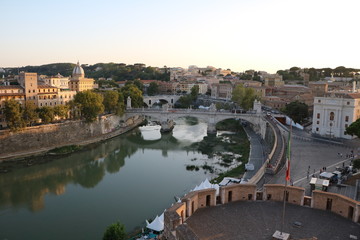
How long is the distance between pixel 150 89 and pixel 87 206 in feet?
113

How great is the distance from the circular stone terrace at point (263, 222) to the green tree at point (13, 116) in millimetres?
15460

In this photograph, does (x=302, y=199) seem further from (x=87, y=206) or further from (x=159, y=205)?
(x=87, y=206)

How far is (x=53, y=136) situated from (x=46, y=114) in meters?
1.51

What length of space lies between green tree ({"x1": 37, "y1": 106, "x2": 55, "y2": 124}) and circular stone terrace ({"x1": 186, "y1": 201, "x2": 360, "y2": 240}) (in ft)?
55.3

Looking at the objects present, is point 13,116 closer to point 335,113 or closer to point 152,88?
point 335,113

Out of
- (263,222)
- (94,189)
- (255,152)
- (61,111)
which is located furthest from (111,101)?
(263,222)

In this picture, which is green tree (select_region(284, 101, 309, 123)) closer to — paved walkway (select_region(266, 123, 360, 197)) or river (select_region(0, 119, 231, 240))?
paved walkway (select_region(266, 123, 360, 197))

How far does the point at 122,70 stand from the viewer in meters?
67.6

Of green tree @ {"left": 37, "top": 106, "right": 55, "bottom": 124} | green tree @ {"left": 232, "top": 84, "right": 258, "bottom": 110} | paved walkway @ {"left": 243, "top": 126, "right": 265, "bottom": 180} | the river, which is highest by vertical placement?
green tree @ {"left": 232, "top": 84, "right": 258, "bottom": 110}

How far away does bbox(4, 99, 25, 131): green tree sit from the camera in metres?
18.6

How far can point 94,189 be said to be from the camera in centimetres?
1512

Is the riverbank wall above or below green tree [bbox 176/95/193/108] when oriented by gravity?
below

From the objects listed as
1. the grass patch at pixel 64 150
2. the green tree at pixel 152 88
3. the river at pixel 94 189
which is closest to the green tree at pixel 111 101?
the river at pixel 94 189

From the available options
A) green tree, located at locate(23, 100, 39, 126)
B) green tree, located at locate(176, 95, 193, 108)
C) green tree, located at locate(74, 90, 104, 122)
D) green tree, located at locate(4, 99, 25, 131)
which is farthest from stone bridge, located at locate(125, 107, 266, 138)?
Result: green tree, located at locate(4, 99, 25, 131)
